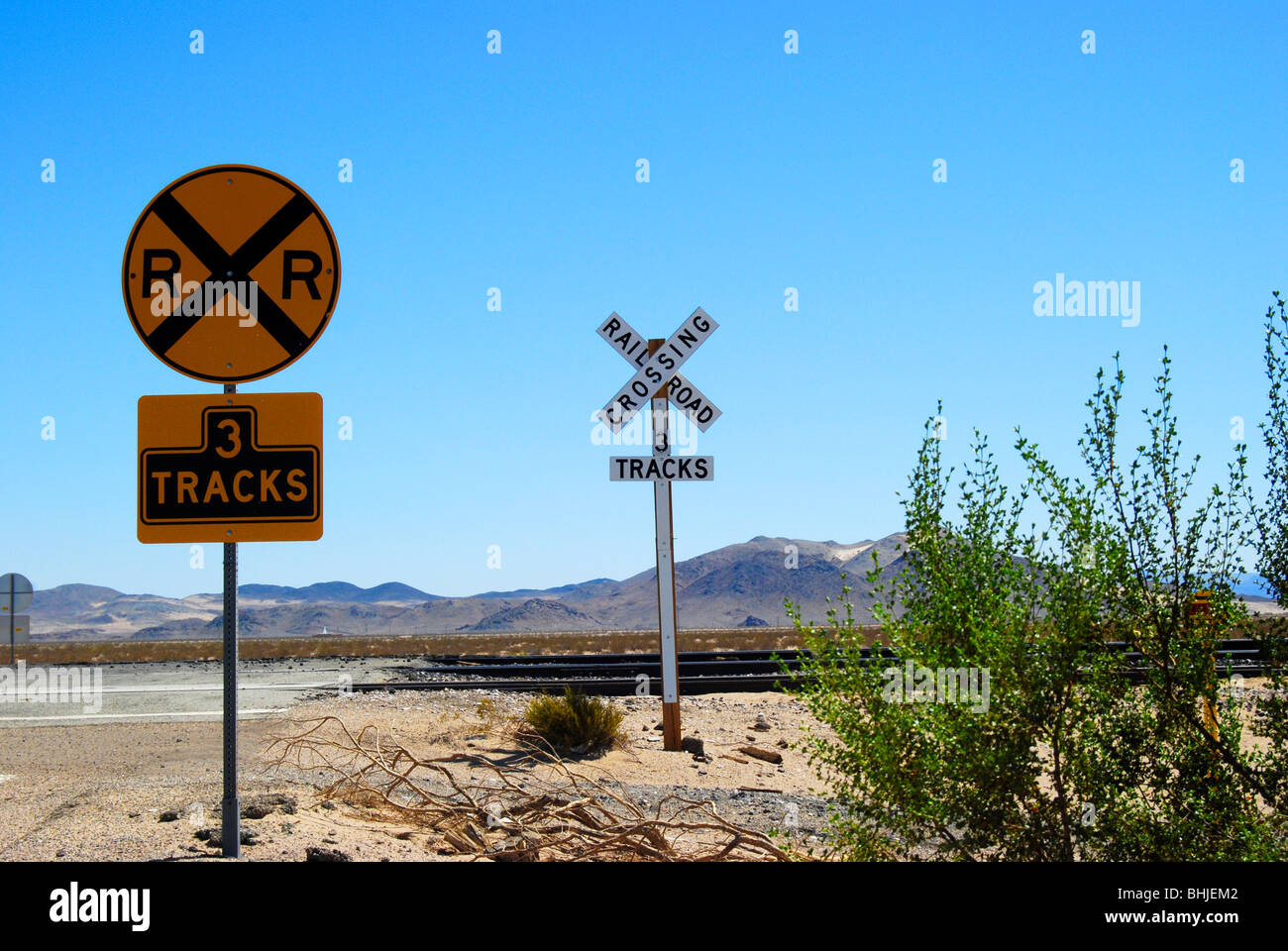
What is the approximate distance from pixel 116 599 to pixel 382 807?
19806 centimetres

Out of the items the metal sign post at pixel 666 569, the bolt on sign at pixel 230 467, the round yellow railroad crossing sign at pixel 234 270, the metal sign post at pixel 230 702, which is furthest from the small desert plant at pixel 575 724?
the round yellow railroad crossing sign at pixel 234 270

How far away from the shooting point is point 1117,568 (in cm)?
476

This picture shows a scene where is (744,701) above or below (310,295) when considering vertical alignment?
below

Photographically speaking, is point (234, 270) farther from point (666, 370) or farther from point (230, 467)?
point (666, 370)

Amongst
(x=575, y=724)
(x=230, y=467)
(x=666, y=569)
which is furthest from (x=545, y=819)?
(x=666, y=569)

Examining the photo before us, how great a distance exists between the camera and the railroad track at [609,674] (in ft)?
54.1

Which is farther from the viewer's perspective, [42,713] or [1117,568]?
[42,713]

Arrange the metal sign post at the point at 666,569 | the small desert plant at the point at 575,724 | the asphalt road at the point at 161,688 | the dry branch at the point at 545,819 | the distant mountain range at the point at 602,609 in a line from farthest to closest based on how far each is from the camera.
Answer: the distant mountain range at the point at 602,609 → the asphalt road at the point at 161,688 → the metal sign post at the point at 666,569 → the small desert plant at the point at 575,724 → the dry branch at the point at 545,819

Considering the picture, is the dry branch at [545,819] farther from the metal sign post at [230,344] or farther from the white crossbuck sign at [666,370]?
the white crossbuck sign at [666,370]

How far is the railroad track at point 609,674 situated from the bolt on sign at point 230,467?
9.10 meters

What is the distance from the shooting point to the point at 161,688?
1992 centimetres

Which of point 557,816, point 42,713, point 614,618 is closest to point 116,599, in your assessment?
point 614,618

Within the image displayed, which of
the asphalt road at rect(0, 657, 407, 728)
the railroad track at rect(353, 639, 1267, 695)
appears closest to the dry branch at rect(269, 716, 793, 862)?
the asphalt road at rect(0, 657, 407, 728)
